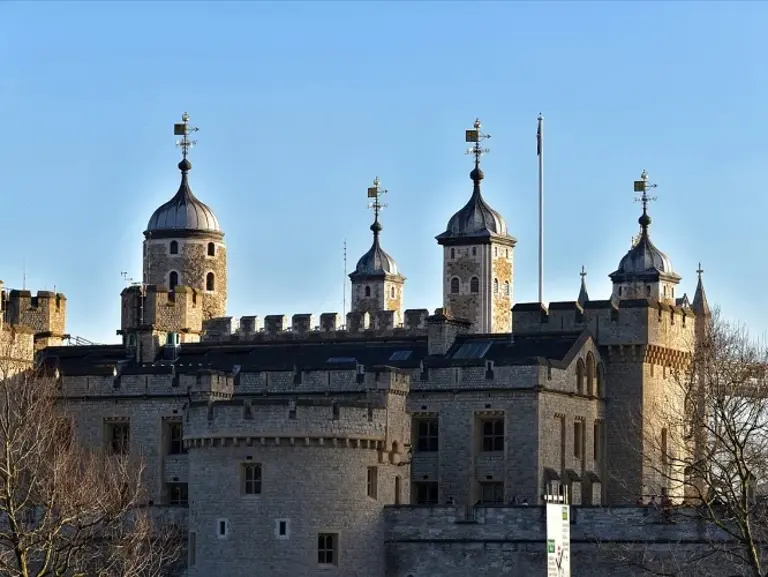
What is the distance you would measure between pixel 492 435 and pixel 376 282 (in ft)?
190

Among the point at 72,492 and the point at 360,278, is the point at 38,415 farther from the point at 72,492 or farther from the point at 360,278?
the point at 360,278

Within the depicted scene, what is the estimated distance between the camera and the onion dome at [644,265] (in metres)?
152

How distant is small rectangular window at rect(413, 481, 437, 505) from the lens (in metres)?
98.2

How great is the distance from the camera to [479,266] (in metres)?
142

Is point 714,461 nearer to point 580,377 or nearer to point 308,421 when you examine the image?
point 308,421

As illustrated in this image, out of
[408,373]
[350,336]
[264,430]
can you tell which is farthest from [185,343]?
[264,430]

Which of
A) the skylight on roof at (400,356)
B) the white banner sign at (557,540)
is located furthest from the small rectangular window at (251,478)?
the skylight on roof at (400,356)

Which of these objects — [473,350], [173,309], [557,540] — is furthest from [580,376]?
[557,540]

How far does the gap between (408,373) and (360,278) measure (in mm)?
59475

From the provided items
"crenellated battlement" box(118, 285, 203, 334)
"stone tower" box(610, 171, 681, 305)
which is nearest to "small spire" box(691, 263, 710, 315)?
"stone tower" box(610, 171, 681, 305)

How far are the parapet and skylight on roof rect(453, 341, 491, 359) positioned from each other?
2290 cm

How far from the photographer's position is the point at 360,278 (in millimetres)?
155375

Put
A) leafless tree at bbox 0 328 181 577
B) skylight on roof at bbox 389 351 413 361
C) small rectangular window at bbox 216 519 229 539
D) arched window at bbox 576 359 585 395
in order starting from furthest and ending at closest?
1. skylight on roof at bbox 389 351 413 361
2. arched window at bbox 576 359 585 395
3. small rectangular window at bbox 216 519 229 539
4. leafless tree at bbox 0 328 181 577

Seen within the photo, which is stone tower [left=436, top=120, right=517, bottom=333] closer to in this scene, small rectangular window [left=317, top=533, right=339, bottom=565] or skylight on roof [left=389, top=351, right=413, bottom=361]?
skylight on roof [left=389, top=351, right=413, bottom=361]
